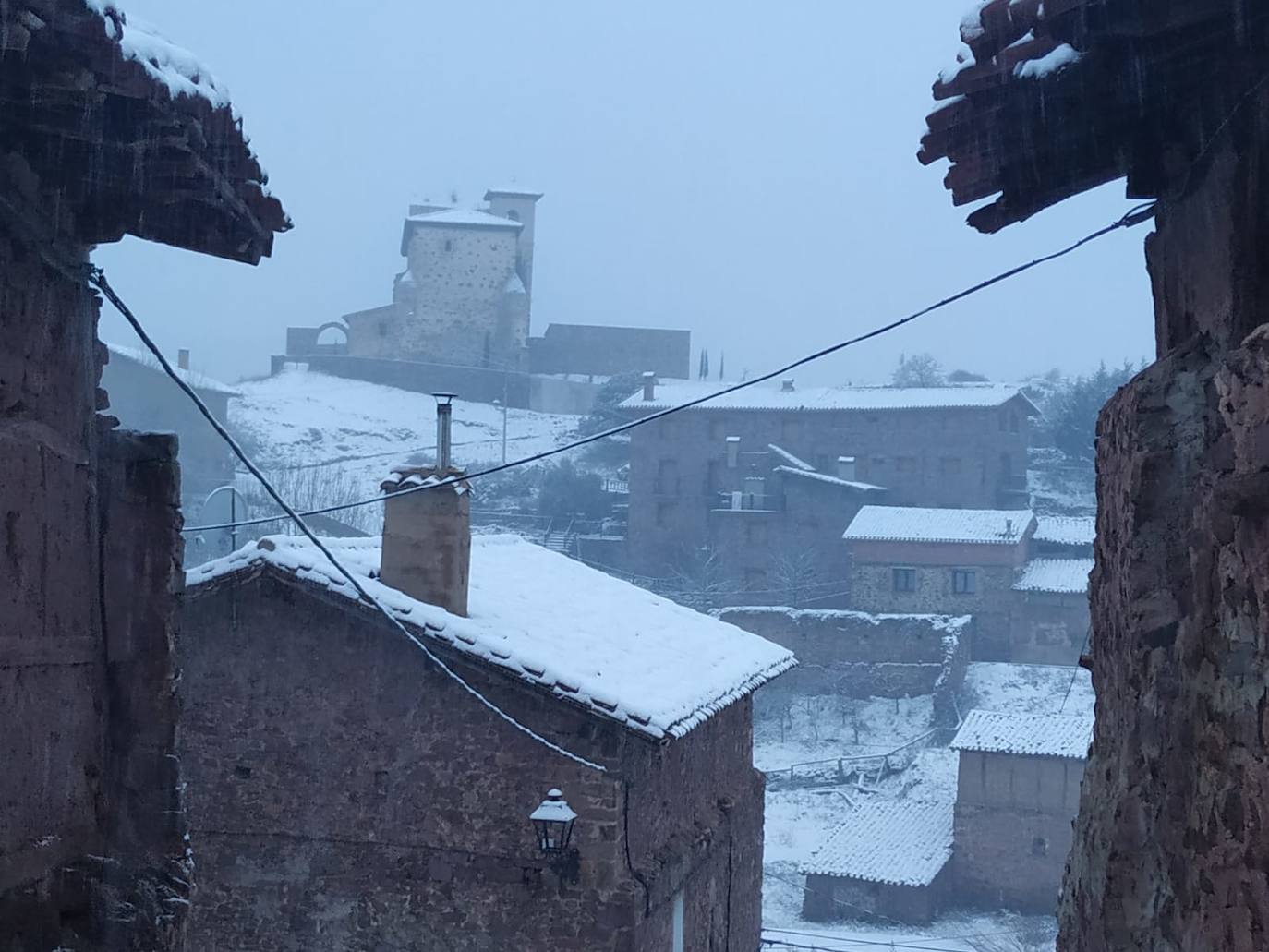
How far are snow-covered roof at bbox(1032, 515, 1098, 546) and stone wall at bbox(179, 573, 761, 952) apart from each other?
3380 centimetres

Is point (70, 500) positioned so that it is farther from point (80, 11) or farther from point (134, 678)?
point (80, 11)

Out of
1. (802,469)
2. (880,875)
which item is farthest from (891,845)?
(802,469)

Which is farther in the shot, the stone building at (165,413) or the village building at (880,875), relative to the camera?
the stone building at (165,413)

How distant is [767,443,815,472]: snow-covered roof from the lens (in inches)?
1906

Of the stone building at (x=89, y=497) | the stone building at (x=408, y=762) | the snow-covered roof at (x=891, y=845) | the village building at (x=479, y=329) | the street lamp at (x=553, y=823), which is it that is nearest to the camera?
the stone building at (x=89, y=497)

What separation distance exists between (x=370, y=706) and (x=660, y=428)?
40.2m

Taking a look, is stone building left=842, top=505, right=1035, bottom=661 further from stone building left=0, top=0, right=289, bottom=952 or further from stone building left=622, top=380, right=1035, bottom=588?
stone building left=0, top=0, right=289, bottom=952

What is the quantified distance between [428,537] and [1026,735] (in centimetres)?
2003

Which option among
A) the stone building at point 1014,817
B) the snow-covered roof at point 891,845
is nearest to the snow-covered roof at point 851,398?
the snow-covered roof at point 891,845

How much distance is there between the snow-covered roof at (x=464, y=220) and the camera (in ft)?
228

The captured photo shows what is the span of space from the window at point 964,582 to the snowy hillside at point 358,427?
19702mm

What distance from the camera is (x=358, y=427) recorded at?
2291 inches

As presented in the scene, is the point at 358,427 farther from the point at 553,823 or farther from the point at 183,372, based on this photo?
the point at 553,823

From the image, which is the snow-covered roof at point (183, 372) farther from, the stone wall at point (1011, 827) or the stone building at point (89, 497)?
the stone building at point (89, 497)
